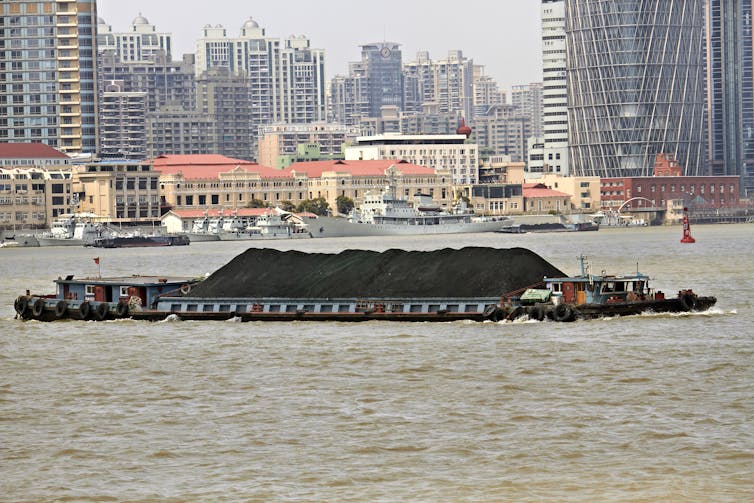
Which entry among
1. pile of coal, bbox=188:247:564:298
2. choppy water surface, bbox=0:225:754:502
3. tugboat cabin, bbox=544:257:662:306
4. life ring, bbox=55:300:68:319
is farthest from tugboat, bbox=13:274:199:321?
tugboat cabin, bbox=544:257:662:306

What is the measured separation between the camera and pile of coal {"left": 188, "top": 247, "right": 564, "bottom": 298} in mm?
75312

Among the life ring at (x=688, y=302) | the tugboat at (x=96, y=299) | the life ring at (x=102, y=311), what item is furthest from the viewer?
the tugboat at (x=96, y=299)

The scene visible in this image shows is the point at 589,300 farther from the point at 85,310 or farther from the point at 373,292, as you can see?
the point at 85,310

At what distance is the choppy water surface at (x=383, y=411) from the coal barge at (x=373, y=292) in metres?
1.46

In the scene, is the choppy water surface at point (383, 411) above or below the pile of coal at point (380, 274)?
below

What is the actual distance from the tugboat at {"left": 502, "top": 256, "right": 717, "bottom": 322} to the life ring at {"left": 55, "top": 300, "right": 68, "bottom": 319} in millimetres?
21777

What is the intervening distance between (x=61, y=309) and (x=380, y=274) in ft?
50.2

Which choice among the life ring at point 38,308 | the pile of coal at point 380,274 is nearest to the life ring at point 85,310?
the life ring at point 38,308

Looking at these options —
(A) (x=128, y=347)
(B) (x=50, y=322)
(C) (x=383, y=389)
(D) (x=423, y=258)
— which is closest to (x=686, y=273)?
(D) (x=423, y=258)

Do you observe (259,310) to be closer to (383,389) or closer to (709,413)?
(383,389)

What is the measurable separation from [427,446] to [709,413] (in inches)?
333

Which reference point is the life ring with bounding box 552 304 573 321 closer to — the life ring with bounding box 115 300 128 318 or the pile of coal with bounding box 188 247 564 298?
the pile of coal with bounding box 188 247 564 298

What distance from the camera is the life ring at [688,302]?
2899 inches

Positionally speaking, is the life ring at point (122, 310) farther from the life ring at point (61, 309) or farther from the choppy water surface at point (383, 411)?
the choppy water surface at point (383, 411)
